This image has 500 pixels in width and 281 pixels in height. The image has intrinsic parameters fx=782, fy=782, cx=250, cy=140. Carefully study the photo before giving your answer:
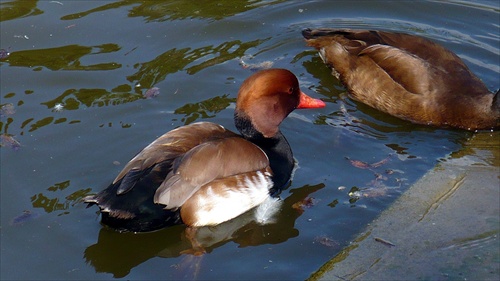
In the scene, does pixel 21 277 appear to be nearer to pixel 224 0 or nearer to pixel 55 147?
pixel 55 147

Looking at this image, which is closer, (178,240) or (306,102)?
(178,240)

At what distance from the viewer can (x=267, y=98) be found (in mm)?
6375

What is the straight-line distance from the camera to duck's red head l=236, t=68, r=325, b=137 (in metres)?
6.34

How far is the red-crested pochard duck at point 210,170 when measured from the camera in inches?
219

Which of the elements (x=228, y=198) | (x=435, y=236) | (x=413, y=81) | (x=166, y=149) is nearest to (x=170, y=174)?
(x=166, y=149)

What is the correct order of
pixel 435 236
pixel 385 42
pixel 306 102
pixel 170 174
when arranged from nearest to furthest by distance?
pixel 435 236 → pixel 170 174 → pixel 306 102 → pixel 385 42

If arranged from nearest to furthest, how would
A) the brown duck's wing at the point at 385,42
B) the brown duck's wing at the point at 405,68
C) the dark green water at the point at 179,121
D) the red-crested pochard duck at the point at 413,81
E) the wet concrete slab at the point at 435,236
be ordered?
the wet concrete slab at the point at 435,236
the dark green water at the point at 179,121
the red-crested pochard duck at the point at 413,81
the brown duck's wing at the point at 405,68
the brown duck's wing at the point at 385,42

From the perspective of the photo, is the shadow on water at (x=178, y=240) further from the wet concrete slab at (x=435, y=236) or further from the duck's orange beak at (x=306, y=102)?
the duck's orange beak at (x=306, y=102)

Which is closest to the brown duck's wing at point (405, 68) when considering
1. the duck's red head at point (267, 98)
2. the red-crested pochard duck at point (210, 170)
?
the red-crested pochard duck at point (210, 170)

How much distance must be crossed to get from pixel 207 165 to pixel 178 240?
1.98 feet

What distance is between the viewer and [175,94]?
25.0 ft

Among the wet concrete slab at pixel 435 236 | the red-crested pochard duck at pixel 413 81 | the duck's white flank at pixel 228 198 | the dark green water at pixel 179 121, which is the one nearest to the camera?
the wet concrete slab at pixel 435 236

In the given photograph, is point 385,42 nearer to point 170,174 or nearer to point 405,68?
point 405,68

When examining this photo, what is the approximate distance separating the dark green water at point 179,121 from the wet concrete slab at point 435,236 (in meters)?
0.25
